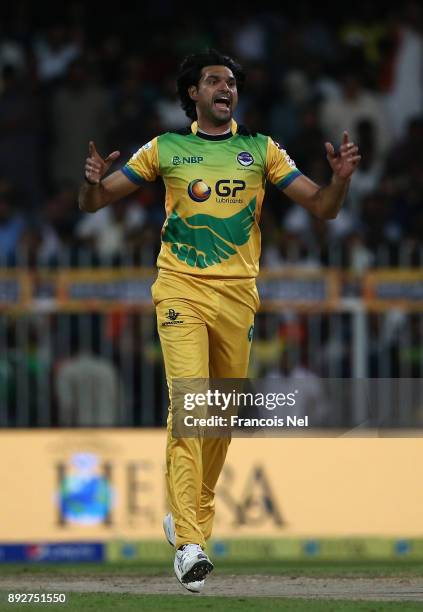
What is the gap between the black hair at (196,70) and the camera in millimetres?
8805

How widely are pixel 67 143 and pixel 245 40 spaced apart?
236 cm

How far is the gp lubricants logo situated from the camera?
861cm

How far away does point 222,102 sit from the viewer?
28.6ft

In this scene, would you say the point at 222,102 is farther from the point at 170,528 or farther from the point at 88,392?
the point at 88,392

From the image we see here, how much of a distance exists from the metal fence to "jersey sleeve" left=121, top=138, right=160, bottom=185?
15.3 ft

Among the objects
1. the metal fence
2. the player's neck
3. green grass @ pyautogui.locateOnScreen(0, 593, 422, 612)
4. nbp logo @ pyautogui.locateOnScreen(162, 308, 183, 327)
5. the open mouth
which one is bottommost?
green grass @ pyautogui.locateOnScreen(0, 593, 422, 612)

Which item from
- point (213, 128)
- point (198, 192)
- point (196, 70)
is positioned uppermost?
point (196, 70)

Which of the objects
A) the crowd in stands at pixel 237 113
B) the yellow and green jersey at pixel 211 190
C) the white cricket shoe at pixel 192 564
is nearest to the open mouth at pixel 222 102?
the yellow and green jersey at pixel 211 190

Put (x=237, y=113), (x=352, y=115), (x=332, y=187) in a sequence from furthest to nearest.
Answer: (x=352, y=115)
(x=237, y=113)
(x=332, y=187)

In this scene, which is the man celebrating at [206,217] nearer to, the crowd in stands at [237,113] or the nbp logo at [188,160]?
the nbp logo at [188,160]

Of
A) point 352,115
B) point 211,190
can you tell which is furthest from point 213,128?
point 352,115

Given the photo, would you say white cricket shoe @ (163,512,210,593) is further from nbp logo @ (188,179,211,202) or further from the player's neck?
the player's neck

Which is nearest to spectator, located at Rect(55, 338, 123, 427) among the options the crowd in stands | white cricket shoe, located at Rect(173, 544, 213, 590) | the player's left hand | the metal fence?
the metal fence

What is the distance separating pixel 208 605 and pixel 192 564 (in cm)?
27
